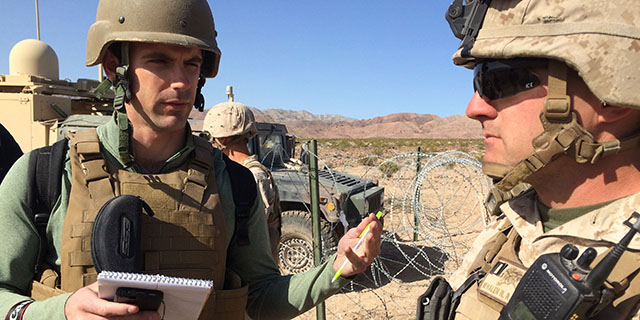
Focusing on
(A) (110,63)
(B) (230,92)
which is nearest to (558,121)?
(A) (110,63)

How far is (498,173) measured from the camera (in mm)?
1524

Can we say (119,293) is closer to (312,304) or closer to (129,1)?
(312,304)

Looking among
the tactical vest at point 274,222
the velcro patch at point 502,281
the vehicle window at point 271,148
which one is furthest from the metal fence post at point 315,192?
the vehicle window at point 271,148

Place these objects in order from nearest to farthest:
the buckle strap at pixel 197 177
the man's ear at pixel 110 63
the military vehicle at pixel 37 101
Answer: the buckle strap at pixel 197 177
the man's ear at pixel 110 63
the military vehicle at pixel 37 101

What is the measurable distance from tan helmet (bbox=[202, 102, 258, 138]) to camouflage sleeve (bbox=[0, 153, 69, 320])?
2937 millimetres

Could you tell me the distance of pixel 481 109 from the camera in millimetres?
1528

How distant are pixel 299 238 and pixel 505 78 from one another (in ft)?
16.3

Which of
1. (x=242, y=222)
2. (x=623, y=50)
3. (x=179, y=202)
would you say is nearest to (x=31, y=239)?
(x=179, y=202)

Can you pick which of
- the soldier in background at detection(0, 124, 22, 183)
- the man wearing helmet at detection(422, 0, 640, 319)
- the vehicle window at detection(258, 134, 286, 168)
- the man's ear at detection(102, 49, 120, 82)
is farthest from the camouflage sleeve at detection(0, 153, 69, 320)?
the vehicle window at detection(258, 134, 286, 168)

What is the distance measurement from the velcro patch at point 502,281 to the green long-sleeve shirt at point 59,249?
1.80 feet

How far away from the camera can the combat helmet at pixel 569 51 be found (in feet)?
4.16

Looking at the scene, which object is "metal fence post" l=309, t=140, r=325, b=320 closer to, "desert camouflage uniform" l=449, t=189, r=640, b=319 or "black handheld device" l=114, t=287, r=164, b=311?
"desert camouflage uniform" l=449, t=189, r=640, b=319

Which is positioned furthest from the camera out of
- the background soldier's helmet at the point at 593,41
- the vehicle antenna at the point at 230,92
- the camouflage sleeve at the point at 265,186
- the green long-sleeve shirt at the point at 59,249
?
the vehicle antenna at the point at 230,92

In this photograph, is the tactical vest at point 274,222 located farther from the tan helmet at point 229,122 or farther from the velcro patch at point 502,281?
the velcro patch at point 502,281
